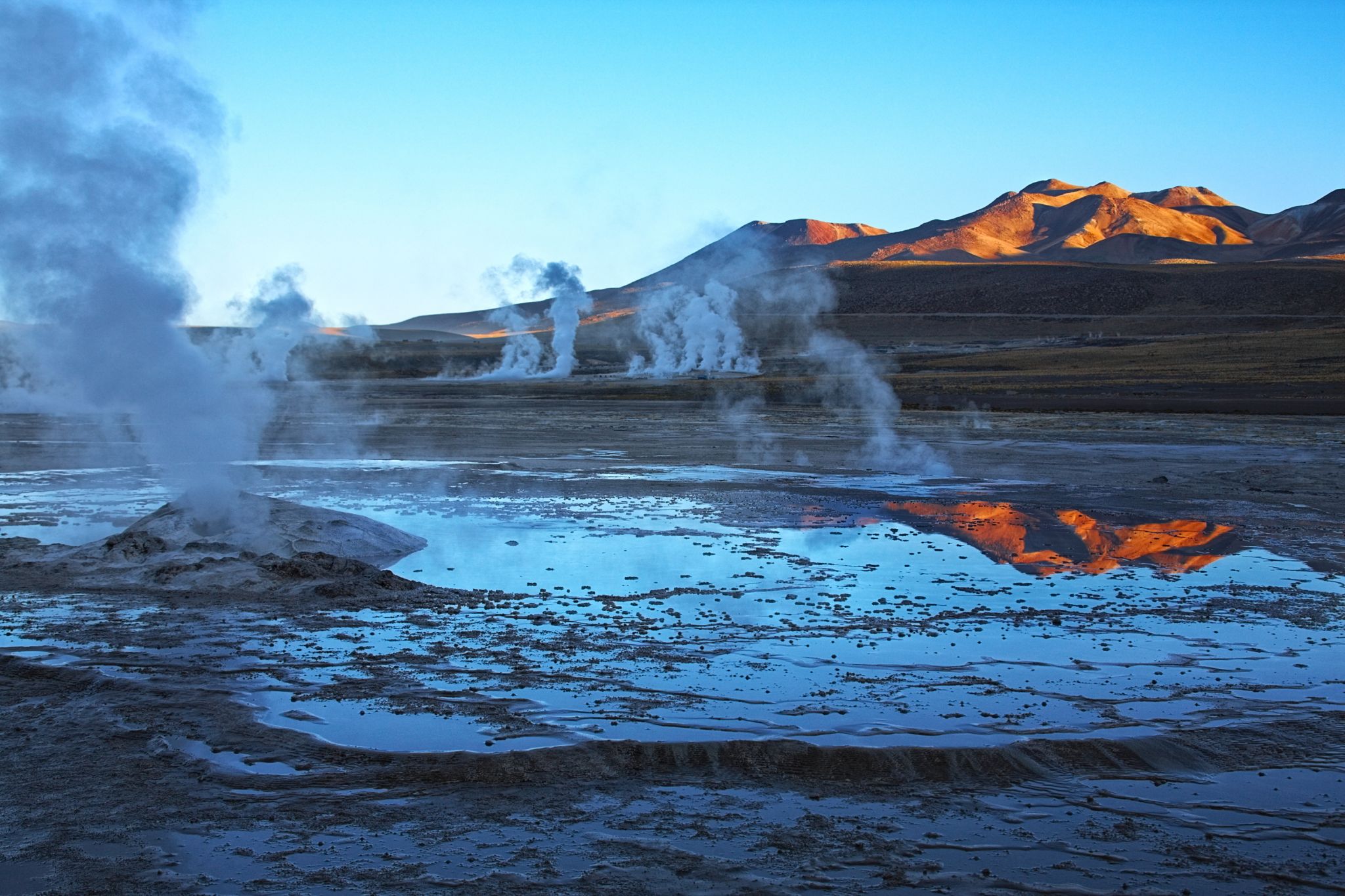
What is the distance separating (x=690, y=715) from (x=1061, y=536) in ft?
38.4

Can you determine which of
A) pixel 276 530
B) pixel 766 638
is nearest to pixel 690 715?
pixel 766 638

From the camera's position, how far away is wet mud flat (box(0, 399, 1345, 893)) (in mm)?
6520

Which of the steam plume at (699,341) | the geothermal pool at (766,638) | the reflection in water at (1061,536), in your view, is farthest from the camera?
the steam plume at (699,341)

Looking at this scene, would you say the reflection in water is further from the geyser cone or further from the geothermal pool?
the geyser cone

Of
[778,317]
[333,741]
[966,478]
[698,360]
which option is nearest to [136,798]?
[333,741]

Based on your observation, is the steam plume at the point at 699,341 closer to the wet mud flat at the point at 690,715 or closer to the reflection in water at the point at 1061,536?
the reflection in water at the point at 1061,536

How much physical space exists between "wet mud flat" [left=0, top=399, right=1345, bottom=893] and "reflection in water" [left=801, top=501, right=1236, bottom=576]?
0.51 ft

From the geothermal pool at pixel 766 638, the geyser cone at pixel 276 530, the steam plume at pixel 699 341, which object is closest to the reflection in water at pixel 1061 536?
the geothermal pool at pixel 766 638

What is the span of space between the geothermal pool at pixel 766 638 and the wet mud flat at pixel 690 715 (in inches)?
2.1

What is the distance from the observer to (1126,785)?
25.4 feet

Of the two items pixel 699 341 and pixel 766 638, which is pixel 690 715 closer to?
pixel 766 638

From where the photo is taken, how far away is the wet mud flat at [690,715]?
21.4 ft

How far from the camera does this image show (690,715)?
29.5 feet

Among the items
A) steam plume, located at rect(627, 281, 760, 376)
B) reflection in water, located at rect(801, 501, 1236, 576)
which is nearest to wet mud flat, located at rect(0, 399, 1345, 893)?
reflection in water, located at rect(801, 501, 1236, 576)
